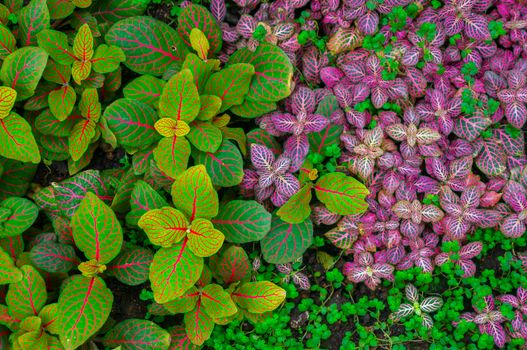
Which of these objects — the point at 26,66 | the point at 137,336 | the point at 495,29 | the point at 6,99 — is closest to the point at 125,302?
the point at 137,336

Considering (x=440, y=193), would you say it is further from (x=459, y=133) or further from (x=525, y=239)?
(x=525, y=239)

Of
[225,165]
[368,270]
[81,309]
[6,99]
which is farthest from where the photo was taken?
[368,270]

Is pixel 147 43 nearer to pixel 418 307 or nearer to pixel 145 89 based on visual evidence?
pixel 145 89

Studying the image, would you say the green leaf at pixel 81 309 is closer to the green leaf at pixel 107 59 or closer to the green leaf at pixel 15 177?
the green leaf at pixel 15 177

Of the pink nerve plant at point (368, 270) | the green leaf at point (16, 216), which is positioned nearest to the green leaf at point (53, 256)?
the green leaf at point (16, 216)

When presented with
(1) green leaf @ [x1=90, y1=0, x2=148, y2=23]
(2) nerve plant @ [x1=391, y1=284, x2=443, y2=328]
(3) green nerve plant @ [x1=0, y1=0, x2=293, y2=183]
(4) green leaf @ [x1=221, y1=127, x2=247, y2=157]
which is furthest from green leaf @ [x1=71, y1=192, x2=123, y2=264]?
(2) nerve plant @ [x1=391, y1=284, x2=443, y2=328]

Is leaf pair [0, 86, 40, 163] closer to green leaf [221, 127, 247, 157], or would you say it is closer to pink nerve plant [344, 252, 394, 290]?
green leaf [221, 127, 247, 157]

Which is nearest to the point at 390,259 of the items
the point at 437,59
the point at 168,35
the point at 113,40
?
the point at 437,59
